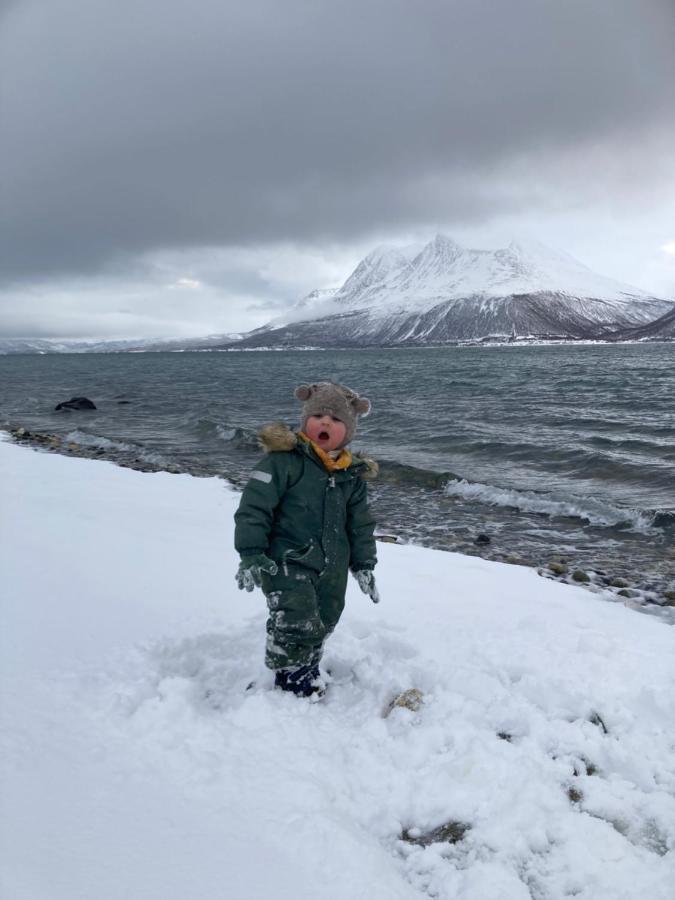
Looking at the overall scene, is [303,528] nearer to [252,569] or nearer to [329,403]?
[252,569]

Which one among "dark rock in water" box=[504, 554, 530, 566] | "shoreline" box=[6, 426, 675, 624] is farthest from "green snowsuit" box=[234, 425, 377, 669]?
"dark rock in water" box=[504, 554, 530, 566]

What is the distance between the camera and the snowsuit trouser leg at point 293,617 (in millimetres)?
3433

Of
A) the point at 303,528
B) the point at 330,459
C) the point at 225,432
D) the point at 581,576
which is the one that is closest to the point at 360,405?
the point at 330,459

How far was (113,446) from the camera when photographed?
60.3 ft

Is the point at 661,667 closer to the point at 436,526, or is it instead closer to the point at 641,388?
the point at 436,526

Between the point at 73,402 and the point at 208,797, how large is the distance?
104ft

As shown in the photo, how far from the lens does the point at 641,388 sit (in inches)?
1410

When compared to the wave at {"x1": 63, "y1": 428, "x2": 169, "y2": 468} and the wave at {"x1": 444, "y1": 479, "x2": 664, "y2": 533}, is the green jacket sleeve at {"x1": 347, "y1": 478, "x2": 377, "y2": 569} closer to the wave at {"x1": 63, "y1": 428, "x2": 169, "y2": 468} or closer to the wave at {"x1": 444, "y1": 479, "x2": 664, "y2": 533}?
the wave at {"x1": 444, "y1": 479, "x2": 664, "y2": 533}

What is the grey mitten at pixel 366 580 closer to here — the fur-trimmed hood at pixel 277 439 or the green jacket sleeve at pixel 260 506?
the green jacket sleeve at pixel 260 506

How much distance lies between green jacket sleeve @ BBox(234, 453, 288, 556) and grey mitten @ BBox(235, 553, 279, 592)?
0.14ft

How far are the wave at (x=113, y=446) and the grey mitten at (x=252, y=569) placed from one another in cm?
1252

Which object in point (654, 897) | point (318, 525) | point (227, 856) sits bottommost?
point (654, 897)

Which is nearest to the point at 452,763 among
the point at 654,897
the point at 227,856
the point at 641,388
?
the point at 654,897

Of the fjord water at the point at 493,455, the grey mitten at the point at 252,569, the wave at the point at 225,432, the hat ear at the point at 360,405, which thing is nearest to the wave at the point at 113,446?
the fjord water at the point at 493,455
